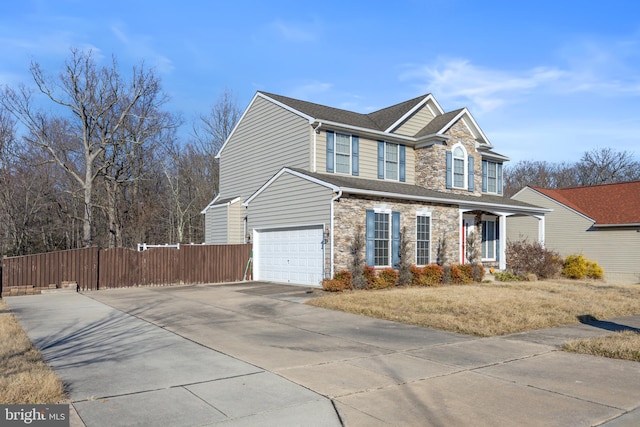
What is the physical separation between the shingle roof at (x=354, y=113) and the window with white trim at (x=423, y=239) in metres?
4.70

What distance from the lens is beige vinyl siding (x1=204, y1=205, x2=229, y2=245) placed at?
23984mm

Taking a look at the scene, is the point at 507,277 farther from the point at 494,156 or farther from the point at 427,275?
the point at 494,156

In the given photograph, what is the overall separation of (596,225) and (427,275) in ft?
46.2

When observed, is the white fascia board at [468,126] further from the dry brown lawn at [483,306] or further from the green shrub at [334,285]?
the green shrub at [334,285]

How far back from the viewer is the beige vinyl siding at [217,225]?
944 inches

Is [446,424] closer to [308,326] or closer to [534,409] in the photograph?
[534,409]

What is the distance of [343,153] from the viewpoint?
20.6 metres

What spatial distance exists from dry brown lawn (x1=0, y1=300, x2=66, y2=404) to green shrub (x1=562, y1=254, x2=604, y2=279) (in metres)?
23.6

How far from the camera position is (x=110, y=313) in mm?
12516

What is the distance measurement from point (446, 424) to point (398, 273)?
13.2 meters

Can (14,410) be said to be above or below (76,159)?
below

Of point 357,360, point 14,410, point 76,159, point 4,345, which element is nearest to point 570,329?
point 357,360

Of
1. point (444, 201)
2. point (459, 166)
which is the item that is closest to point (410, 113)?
point (459, 166)

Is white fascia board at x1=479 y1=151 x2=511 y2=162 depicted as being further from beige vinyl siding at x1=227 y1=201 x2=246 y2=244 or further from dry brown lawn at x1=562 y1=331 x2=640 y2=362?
dry brown lawn at x1=562 y1=331 x2=640 y2=362
